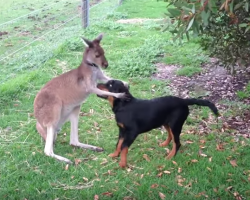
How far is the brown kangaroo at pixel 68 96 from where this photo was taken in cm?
463

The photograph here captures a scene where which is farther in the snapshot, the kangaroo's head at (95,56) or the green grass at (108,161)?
the kangaroo's head at (95,56)

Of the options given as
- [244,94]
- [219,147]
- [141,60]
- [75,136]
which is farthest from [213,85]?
[75,136]

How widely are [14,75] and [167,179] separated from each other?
432 centimetres

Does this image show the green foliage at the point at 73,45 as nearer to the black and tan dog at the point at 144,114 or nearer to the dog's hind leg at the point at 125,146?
the black and tan dog at the point at 144,114

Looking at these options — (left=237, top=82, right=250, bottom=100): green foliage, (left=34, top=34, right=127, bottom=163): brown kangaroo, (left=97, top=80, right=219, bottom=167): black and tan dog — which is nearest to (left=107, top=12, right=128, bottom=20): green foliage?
(left=237, top=82, right=250, bottom=100): green foliage

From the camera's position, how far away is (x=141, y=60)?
7910 mm

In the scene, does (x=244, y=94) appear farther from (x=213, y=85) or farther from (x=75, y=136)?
(x=75, y=136)

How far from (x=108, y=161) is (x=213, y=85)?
286 centimetres

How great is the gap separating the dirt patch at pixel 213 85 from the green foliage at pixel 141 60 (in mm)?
234

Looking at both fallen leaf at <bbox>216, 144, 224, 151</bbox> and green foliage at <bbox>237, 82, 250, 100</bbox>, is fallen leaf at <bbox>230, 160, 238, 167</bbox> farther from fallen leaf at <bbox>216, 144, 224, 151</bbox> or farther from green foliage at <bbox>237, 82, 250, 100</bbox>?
green foliage at <bbox>237, 82, 250, 100</bbox>

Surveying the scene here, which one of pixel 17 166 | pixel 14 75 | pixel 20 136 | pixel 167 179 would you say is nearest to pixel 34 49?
pixel 14 75

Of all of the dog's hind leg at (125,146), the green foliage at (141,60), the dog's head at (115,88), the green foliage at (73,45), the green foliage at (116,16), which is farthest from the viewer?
the green foliage at (116,16)

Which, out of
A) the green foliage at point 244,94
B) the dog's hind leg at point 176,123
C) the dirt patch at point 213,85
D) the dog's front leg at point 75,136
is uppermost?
the dog's hind leg at point 176,123

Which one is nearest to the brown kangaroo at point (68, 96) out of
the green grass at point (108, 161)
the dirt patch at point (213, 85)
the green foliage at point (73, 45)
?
the green grass at point (108, 161)
